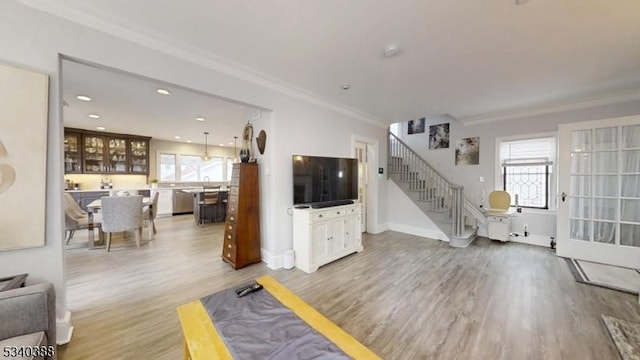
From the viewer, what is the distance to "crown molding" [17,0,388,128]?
1.79 m

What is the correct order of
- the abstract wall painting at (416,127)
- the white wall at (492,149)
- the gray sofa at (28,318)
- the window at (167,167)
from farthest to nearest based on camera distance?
the window at (167,167) → the abstract wall painting at (416,127) → the white wall at (492,149) → the gray sofa at (28,318)

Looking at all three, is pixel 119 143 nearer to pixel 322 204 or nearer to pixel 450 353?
pixel 322 204

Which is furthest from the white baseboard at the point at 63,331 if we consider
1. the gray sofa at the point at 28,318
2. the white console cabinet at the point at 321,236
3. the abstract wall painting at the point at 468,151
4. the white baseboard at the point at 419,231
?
the abstract wall painting at the point at 468,151

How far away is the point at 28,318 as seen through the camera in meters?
1.28

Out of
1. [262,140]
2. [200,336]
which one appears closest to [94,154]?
[262,140]

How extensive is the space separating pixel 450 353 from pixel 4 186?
349 cm

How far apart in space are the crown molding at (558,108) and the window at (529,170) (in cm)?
52

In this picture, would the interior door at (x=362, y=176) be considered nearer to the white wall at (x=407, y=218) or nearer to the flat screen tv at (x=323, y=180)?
the white wall at (x=407, y=218)

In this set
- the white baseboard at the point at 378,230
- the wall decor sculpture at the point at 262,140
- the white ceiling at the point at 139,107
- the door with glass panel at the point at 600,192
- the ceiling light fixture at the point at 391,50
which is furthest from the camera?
the white baseboard at the point at 378,230

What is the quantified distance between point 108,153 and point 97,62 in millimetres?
6518

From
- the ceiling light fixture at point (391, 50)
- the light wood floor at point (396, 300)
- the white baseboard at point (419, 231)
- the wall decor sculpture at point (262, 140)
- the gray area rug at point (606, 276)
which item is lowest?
the light wood floor at point (396, 300)

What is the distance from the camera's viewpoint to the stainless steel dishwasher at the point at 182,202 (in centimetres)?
760

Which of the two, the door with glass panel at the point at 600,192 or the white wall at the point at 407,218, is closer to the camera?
the door with glass panel at the point at 600,192

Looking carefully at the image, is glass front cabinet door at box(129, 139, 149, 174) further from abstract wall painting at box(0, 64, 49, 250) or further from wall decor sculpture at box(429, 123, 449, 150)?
wall decor sculpture at box(429, 123, 449, 150)
